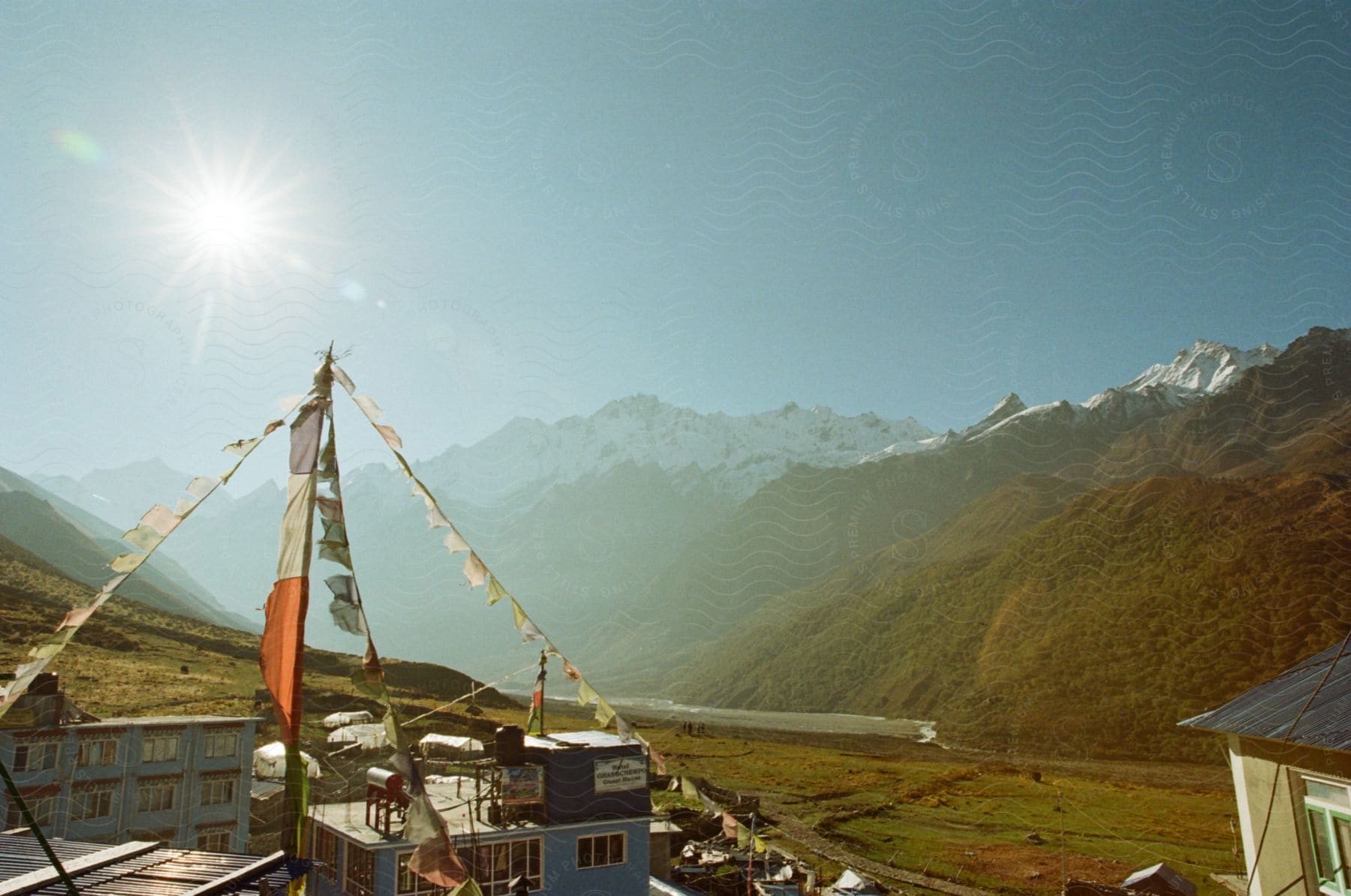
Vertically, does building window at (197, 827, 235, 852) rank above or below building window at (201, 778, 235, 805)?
below

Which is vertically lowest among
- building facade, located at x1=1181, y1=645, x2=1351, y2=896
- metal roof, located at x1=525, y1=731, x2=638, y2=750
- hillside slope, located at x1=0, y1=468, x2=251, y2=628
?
metal roof, located at x1=525, y1=731, x2=638, y2=750

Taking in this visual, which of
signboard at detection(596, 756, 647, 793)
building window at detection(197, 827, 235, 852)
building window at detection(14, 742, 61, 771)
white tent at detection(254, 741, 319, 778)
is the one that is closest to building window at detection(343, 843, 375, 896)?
signboard at detection(596, 756, 647, 793)

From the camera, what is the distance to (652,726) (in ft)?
331

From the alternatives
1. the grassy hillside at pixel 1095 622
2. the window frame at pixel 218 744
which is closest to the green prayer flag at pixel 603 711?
the window frame at pixel 218 744

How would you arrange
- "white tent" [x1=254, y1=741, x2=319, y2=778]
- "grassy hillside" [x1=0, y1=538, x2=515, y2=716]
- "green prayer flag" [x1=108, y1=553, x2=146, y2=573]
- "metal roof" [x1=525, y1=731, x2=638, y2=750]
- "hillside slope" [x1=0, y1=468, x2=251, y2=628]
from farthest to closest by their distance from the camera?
"hillside slope" [x1=0, y1=468, x2=251, y2=628] < "grassy hillside" [x1=0, y1=538, x2=515, y2=716] < "white tent" [x1=254, y1=741, x2=319, y2=778] < "metal roof" [x1=525, y1=731, x2=638, y2=750] < "green prayer flag" [x1=108, y1=553, x2=146, y2=573]

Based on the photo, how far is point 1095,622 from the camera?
4210 inches

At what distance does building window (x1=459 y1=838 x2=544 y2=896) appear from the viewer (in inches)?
679

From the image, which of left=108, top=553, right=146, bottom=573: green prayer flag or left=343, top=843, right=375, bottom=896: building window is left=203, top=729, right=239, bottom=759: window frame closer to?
left=343, top=843, right=375, bottom=896: building window

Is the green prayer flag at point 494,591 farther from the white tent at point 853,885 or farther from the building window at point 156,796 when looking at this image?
the building window at point 156,796

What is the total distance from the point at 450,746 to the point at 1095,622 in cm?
10413

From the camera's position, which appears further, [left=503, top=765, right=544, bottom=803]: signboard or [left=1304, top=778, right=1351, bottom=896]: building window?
[left=503, top=765, right=544, bottom=803]: signboard

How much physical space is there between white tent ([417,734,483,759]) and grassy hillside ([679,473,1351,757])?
3284 inches

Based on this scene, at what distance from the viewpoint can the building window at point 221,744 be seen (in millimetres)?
31312

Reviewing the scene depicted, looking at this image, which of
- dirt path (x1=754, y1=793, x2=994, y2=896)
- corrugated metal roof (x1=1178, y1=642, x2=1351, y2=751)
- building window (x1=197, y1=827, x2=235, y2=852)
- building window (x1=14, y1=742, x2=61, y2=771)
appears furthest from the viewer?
dirt path (x1=754, y1=793, x2=994, y2=896)
